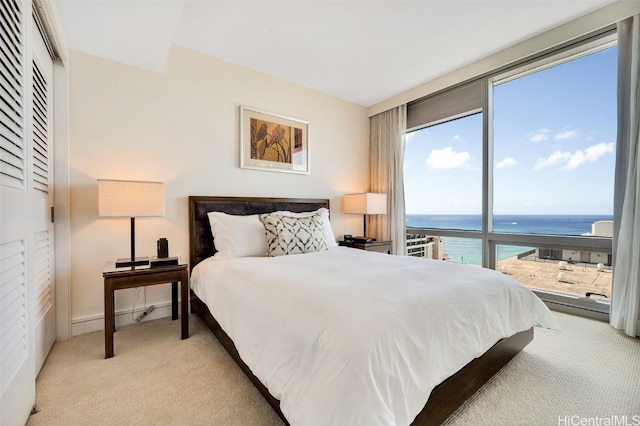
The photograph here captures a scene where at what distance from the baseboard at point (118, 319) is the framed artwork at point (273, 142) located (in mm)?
1736

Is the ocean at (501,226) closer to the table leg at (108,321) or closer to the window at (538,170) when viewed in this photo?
the window at (538,170)

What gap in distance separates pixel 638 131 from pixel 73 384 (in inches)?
179

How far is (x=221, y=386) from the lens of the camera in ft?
5.30

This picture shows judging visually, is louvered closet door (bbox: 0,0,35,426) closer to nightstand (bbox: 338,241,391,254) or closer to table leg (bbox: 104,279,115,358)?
table leg (bbox: 104,279,115,358)

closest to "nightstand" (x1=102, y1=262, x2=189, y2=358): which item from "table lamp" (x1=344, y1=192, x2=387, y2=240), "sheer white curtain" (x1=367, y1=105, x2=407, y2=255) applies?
"table lamp" (x1=344, y1=192, x2=387, y2=240)

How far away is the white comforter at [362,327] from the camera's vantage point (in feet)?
3.08

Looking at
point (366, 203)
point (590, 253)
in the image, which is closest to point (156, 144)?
point (366, 203)

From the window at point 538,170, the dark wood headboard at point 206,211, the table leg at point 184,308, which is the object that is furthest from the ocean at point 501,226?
the table leg at point 184,308

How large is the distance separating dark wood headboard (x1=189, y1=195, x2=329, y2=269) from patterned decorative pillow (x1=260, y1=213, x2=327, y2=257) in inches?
15.3

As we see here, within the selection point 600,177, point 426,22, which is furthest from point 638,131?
point 426,22

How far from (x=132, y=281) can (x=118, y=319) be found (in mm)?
765

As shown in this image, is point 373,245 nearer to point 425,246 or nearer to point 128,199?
point 425,246

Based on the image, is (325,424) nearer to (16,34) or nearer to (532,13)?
(16,34)

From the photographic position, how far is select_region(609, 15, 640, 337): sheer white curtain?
221cm
